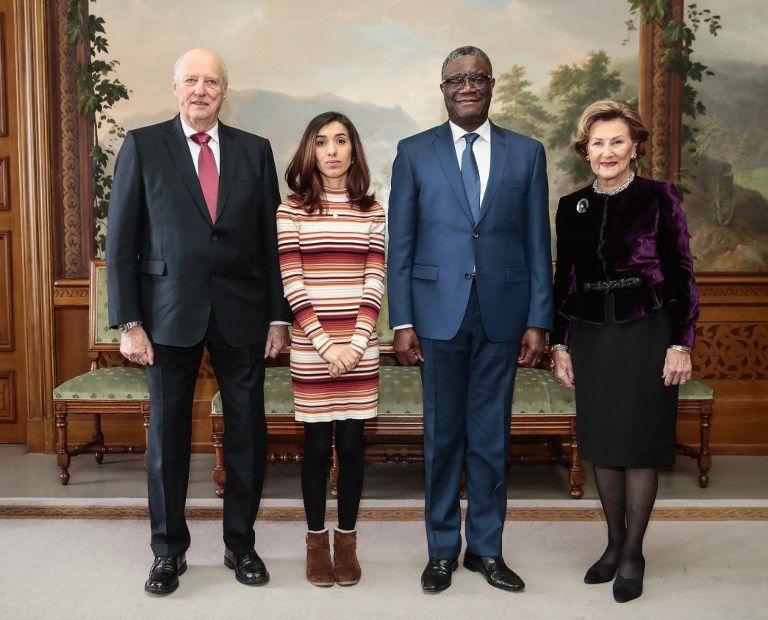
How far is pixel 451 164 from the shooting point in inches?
94.8

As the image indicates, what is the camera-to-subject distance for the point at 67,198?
4434mm

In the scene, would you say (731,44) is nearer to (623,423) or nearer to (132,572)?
(623,423)

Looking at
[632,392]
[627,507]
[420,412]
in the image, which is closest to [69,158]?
[420,412]

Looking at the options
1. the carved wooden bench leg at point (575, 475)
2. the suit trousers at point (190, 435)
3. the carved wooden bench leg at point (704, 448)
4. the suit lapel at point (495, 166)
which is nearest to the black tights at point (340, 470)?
the suit trousers at point (190, 435)

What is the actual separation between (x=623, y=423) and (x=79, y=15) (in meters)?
3.79

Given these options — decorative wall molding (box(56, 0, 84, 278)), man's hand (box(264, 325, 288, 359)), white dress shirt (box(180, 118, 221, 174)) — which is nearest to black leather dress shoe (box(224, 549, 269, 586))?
man's hand (box(264, 325, 288, 359))

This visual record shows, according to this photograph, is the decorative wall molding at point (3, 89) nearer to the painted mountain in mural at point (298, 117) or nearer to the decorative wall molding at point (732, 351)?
the painted mountain in mural at point (298, 117)

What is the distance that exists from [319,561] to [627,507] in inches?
40.7

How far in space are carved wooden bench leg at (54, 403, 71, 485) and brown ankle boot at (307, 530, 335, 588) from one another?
184 centimetres

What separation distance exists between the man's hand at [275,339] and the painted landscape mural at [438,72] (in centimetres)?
205

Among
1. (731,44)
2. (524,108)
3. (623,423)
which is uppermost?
(731,44)

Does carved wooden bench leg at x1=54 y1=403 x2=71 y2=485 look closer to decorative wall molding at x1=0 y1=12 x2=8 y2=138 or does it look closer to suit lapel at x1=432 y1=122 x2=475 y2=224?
decorative wall molding at x1=0 y1=12 x2=8 y2=138

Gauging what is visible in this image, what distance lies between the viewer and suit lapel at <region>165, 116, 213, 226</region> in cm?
239

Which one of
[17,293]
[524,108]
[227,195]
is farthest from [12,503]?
[524,108]
